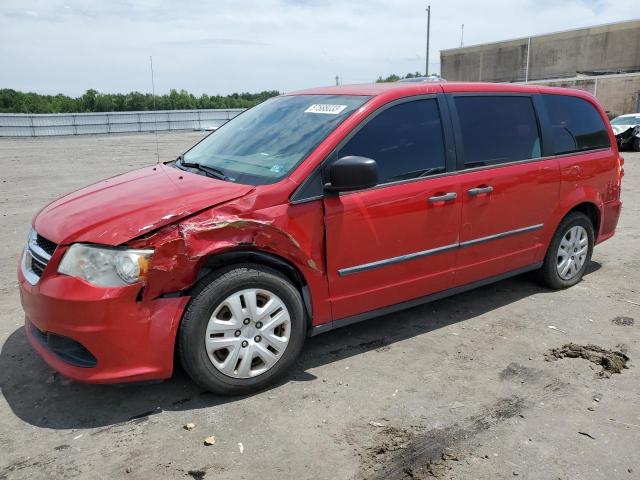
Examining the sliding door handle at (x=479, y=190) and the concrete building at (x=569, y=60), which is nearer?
the sliding door handle at (x=479, y=190)

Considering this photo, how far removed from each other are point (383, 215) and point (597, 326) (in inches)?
81.4

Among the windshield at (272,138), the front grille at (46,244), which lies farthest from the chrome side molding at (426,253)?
the front grille at (46,244)

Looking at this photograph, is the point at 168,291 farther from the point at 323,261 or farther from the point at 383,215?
the point at 383,215

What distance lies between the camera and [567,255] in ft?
16.4

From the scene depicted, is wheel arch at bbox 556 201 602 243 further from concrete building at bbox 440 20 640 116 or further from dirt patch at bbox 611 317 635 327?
concrete building at bbox 440 20 640 116

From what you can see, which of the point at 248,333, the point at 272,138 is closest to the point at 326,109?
the point at 272,138

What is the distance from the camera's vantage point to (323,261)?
11.1ft

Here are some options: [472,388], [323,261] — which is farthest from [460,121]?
[472,388]

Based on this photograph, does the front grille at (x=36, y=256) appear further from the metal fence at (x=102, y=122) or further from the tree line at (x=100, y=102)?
the tree line at (x=100, y=102)

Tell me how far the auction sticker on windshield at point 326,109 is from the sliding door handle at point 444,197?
0.88 metres

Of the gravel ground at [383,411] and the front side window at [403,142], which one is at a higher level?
the front side window at [403,142]

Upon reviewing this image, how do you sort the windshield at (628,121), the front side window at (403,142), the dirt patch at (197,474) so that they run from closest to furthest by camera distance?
the dirt patch at (197,474), the front side window at (403,142), the windshield at (628,121)

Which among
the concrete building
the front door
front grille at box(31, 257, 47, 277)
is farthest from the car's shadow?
the concrete building

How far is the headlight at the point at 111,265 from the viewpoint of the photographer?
111 inches
